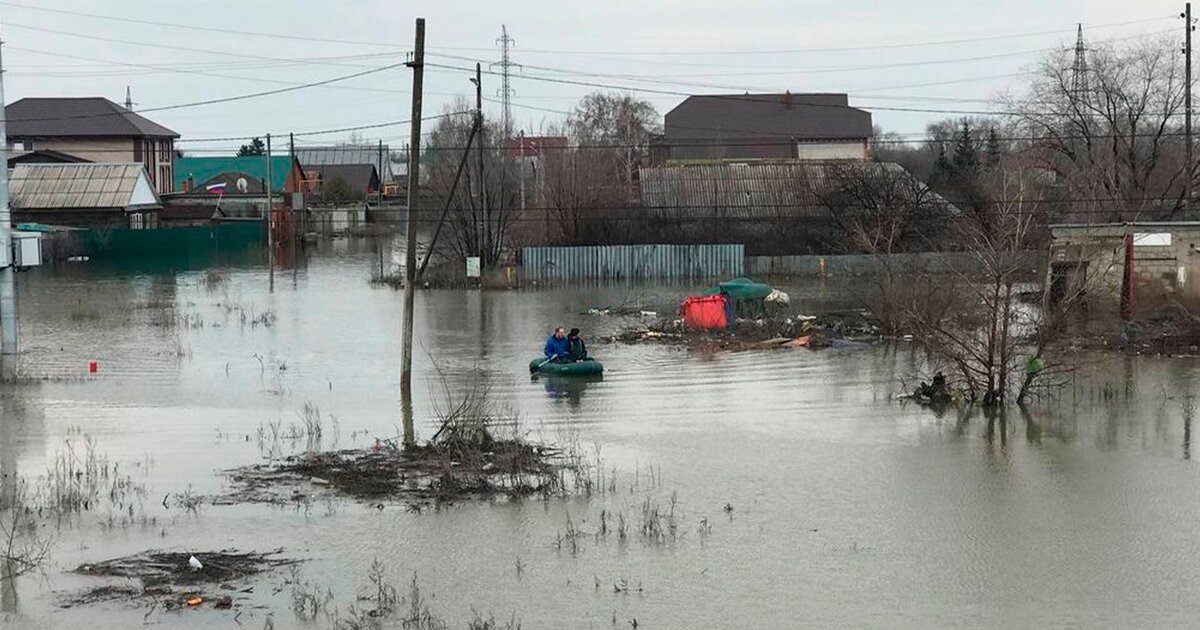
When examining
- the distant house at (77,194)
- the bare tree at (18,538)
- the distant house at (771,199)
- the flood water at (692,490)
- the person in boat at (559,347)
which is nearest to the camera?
the flood water at (692,490)

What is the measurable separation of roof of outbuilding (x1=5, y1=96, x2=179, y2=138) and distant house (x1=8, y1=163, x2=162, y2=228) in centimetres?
1620

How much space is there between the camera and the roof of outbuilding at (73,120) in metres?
83.8

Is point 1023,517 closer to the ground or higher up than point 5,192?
closer to the ground

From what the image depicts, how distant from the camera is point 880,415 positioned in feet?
72.3

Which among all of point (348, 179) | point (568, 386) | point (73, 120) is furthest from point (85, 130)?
point (568, 386)

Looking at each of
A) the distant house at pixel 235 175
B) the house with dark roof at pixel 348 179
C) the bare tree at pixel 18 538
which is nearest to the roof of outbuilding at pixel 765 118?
the house with dark roof at pixel 348 179

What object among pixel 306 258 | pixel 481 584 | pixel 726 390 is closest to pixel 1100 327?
pixel 726 390

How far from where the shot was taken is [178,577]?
13.0 meters

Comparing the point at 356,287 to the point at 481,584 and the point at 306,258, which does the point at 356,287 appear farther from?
the point at 481,584

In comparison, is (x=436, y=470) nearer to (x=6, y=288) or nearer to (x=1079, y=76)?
(x=6, y=288)

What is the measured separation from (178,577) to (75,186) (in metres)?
57.7

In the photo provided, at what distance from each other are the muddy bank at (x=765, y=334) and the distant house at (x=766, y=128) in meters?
52.6

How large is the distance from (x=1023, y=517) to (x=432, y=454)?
291 inches

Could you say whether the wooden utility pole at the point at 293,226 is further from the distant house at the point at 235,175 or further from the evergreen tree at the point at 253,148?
the evergreen tree at the point at 253,148
